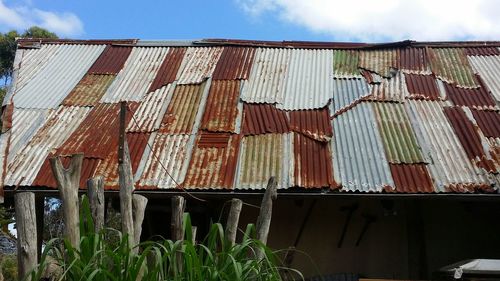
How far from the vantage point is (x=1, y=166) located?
688 centimetres

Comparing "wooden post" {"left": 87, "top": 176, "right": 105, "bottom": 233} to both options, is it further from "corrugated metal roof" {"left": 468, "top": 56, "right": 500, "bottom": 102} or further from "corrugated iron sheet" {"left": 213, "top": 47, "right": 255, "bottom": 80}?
"corrugated metal roof" {"left": 468, "top": 56, "right": 500, "bottom": 102}

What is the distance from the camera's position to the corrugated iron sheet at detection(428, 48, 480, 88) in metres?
8.87

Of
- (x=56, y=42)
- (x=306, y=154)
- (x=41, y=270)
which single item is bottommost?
(x=41, y=270)

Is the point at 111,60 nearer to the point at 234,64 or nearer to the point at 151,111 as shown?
the point at 234,64

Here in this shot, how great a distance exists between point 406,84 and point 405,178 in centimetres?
260

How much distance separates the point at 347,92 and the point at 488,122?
1950mm

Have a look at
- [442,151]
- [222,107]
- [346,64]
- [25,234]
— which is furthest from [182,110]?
[25,234]

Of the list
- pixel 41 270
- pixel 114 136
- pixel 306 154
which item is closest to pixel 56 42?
pixel 114 136

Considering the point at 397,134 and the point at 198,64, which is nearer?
the point at 397,134

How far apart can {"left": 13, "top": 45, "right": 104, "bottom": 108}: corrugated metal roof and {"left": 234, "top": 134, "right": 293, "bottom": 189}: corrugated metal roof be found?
305 centimetres

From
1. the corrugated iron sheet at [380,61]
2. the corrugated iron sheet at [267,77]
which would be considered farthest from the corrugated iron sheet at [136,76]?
the corrugated iron sheet at [380,61]

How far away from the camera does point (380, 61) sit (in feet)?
31.9

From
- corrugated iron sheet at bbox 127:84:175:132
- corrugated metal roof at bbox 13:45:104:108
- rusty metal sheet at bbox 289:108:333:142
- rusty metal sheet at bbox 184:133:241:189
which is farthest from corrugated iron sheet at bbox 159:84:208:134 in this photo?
corrugated metal roof at bbox 13:45:104:108

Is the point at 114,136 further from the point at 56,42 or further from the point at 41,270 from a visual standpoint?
the point at 41,270
